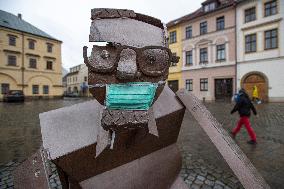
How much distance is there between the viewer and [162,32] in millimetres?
1342

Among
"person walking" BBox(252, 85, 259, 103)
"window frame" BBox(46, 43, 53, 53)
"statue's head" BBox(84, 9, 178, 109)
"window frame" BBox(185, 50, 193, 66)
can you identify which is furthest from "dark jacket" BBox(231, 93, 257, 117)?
"window frame" BBox(46, 43, 53, 53)

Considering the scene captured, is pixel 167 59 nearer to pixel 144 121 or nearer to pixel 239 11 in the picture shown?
pixel 144 121

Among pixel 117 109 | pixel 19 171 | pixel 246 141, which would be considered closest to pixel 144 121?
pixel 117 109

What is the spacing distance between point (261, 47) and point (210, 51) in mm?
5314

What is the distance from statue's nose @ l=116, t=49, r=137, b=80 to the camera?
1.05 metres

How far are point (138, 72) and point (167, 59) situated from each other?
0.20 m

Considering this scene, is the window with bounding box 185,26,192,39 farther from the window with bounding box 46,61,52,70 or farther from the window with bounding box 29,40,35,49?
the window with bounding box 29,40,35,49

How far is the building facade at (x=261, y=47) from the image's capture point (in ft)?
62.2

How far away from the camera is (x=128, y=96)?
41.8 inches

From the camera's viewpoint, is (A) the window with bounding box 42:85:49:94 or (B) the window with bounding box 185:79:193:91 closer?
(B) the window with bounding box 185:79:193:91

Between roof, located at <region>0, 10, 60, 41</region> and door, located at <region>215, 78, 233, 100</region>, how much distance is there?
Result: 25761 millimetres

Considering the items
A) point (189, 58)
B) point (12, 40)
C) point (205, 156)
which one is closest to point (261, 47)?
point (189, 58)

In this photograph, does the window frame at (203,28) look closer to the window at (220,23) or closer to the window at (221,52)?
the window at (220,23)

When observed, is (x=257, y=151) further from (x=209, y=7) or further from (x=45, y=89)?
(x=45, y=89)
